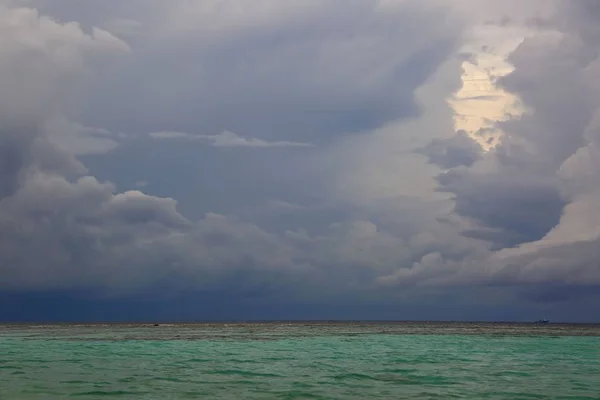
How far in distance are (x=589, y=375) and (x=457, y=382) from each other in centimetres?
994

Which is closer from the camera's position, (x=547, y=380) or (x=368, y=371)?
(x=547, y=380)

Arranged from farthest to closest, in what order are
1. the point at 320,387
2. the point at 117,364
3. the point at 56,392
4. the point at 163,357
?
the point at 163,357, the point at 117,364, the point at 320,387, the point at 56,392

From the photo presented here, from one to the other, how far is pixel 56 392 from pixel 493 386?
19.9 m

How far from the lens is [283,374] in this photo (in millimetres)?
33594

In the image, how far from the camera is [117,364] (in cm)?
3881

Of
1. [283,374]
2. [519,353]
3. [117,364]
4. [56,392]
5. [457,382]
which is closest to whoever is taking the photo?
[56,392]

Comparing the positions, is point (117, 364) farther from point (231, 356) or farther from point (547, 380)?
point (547, 380)

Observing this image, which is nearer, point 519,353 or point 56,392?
point 56,392

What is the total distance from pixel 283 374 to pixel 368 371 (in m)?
5.23

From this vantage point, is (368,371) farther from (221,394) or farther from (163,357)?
(163,357)

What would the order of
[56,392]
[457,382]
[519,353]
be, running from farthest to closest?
[519,353], [457,382], [56,392]

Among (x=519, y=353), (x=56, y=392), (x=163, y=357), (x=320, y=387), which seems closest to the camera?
(x=56, y=392)

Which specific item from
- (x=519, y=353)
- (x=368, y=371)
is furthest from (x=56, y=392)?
(x=519, y=353)

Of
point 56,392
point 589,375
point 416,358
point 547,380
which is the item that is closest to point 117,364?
point 56,392
